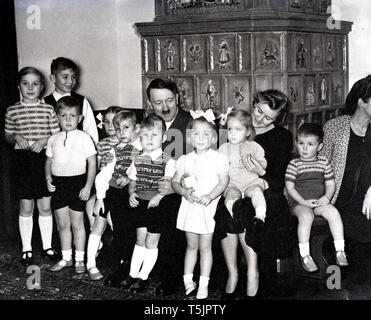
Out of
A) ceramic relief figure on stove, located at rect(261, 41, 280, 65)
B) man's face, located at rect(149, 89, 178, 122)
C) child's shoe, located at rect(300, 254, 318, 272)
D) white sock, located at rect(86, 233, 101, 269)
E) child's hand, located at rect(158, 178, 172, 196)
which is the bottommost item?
child's shoe, located at rect(300, 254, 318, 272)

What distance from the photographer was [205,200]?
2.79 meters

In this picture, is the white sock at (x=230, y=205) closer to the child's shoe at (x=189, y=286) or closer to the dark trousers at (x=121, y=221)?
the child's shoe at (x=189, y=286)

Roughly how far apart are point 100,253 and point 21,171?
2.25 ft

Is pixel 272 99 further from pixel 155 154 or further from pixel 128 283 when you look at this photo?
pixel 128 283

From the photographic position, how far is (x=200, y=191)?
286 centimetres

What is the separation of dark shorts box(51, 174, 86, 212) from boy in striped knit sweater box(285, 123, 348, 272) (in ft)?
3.81

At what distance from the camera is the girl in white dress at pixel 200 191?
9.25 ft

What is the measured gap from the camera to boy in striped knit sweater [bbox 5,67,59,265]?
11.1 ft

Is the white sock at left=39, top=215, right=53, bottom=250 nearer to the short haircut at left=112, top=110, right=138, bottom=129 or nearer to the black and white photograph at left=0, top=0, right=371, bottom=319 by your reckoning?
the black and white photograph at left=0, top=0, right=371, bottom=319

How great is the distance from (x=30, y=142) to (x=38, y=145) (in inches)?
2.2

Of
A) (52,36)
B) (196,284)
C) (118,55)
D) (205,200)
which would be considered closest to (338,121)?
(205,200)

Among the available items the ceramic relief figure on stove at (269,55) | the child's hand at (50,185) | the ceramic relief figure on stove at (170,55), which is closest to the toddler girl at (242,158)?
the child's hand at (50,185)

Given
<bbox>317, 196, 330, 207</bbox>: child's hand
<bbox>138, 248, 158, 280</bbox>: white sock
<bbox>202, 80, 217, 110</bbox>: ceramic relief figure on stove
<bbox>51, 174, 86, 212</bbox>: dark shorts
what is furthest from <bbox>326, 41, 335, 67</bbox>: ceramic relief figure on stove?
<bbox>138, 248, 158, 280</bbox>: white sock

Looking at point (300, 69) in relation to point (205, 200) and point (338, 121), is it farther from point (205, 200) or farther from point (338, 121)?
point (205, 200)
